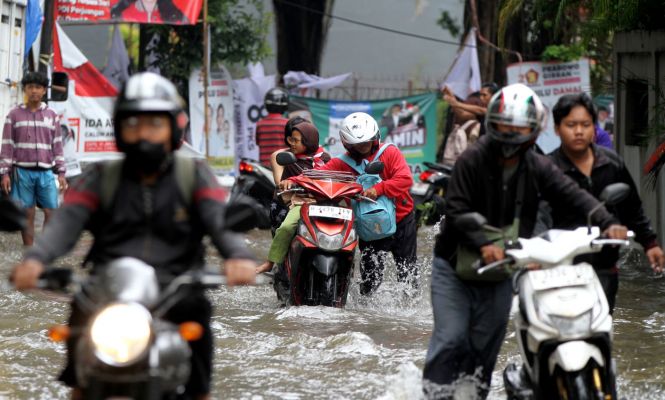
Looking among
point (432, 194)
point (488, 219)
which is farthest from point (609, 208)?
point (432, 194)

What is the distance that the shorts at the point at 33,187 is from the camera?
1341 cm

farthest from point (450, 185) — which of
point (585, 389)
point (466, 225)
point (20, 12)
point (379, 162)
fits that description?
point (20, 12)

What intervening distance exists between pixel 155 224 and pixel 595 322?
1881 mm

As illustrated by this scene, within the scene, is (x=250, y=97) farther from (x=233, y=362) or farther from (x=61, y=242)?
(x=61, y=242)

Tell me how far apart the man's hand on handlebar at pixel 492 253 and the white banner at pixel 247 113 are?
53.9 ft

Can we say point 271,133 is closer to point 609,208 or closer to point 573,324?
point 609,208

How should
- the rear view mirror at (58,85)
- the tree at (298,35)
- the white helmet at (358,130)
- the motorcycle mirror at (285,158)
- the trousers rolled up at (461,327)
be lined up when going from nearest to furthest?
the trousers rolled up at (461,327) → the white helmet at (358,130) → the motorcycle mirror at (285,158) → the rear view mirror at (58,85) → the tree at (298,35)

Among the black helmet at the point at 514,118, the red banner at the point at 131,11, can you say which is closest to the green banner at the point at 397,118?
the red banner at the point at 131,11

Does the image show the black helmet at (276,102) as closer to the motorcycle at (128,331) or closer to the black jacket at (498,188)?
the black jacket at (498,188)

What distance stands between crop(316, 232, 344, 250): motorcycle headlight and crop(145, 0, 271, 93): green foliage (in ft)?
42.7

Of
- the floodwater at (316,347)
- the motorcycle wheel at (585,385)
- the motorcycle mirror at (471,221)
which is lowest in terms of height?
the floodwater at (316,347)

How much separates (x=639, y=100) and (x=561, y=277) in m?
9.96

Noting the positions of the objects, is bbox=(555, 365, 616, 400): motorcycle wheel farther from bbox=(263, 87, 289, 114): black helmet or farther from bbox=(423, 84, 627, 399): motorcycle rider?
bbox=(263, 87, 289, 114): black helmet

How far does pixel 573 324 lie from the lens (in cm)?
541
